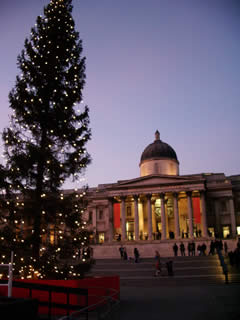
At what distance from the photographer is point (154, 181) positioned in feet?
168

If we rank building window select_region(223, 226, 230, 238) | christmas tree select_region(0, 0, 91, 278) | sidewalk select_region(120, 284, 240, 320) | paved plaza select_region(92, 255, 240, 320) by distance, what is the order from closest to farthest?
sidewalk select_region(120, 284, 240, 320)
paved plaza select_region(92, 255, 240, 320)
christmas tree select_region(0, 0, 91, 278)
building window select_region(223, 226, 230, 238)

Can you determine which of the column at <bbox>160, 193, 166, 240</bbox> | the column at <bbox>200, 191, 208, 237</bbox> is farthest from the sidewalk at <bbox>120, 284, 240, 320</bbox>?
the column at <bbox>200, 191, 208, 237</bbox>

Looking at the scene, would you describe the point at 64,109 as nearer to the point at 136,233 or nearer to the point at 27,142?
the point at 27,142

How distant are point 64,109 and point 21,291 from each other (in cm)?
844

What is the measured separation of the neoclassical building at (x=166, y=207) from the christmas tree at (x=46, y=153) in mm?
33196

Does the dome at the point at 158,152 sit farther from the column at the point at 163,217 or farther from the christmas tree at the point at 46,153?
the christmas tree at the point at 46,153

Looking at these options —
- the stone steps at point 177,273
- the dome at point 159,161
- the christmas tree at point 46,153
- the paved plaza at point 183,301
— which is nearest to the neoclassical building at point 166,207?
the dome at point 159,161

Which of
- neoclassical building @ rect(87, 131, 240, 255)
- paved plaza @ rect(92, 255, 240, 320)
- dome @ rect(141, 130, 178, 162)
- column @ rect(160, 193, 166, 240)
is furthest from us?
dome @ rect(141, 130, 178, 162)

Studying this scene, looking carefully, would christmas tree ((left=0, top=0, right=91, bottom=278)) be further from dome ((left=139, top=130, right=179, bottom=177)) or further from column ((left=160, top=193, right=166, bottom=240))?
dome ((left=139, top=130, right=179, bottom=177))

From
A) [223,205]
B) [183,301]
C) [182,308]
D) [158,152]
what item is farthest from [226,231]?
[182,308]

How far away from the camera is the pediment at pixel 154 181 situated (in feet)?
166

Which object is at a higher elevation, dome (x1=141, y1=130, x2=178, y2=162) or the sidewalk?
dome (x1=141, y1=130, x2=178, y2=162)

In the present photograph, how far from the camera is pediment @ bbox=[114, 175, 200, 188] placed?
50.5 meters

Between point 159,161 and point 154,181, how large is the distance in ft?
33.6
